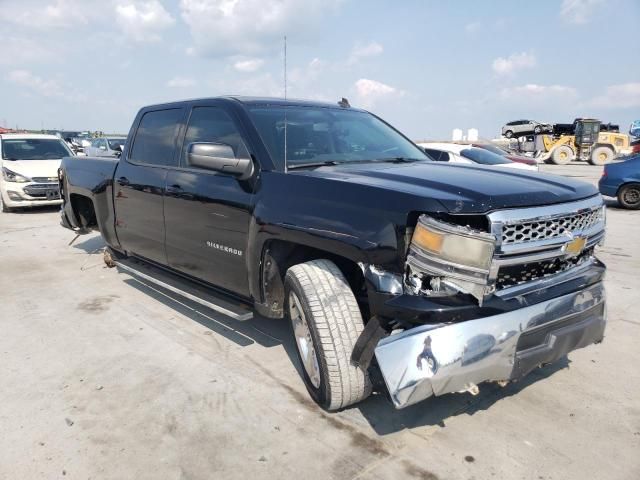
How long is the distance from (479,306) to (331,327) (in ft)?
2.52

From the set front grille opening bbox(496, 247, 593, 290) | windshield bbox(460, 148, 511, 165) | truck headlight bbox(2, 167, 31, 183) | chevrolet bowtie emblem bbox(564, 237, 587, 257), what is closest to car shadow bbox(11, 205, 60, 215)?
truck headlight bbox(2, 167, 31, 183)

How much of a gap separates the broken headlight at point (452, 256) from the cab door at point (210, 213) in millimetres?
1321

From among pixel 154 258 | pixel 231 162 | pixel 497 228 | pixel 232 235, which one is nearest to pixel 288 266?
pixel 232 235

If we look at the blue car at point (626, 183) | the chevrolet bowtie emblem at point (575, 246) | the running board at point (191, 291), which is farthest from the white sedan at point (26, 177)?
the blue car at point (626, 183)

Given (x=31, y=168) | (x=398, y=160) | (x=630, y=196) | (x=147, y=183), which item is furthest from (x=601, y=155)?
(x=147, y=183)

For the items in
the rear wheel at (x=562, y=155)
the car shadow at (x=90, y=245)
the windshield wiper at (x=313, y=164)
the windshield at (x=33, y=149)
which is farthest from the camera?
the rear wheel at (x=562, y=155)

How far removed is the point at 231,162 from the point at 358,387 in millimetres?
1527

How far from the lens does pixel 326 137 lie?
365 cm

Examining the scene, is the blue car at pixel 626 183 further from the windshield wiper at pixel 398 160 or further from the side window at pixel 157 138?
the side window at pixel 157 138

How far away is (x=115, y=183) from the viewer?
4902mm

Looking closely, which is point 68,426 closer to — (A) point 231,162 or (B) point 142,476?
(B) point 142,476

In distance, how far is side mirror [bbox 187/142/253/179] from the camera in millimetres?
3070

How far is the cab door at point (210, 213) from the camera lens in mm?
3362

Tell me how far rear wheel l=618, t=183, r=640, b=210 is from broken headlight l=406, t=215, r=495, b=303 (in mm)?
11244
